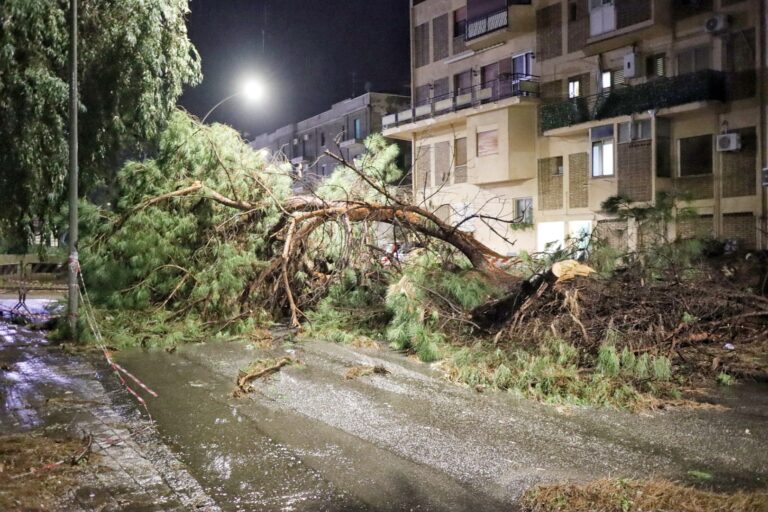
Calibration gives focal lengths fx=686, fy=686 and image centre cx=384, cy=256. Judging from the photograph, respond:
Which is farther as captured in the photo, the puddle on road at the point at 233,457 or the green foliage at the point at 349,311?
the green foliage at the point at 349,311

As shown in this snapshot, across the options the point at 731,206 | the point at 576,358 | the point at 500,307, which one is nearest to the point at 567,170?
the point at 731,206

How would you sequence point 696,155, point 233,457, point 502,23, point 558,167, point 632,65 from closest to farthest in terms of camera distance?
point 233,457 → point 696,155 → point 632,65 → point 558,167 → point 502,23

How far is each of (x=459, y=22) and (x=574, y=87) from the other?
826 centimetres

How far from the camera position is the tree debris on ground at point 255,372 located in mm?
8508

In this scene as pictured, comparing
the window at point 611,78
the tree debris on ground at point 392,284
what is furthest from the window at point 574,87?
the tree debris on ground at point 392,284

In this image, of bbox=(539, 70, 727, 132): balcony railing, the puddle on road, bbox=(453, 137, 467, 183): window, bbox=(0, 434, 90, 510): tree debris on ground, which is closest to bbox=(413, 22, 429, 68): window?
bbox=(453, 137, 467, 183): window

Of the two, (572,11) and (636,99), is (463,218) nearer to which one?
(636,99)

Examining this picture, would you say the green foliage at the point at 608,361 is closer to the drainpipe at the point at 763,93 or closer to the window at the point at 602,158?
the drainpipe at the point at 763,93

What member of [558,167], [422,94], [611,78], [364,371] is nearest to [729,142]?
[611,78]

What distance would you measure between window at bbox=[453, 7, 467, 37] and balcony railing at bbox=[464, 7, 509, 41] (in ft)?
5.33

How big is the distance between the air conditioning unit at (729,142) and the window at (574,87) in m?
6.63

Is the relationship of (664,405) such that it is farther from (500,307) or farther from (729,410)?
(500,307)

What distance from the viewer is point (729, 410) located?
7.57 m

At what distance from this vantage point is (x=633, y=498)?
4828mm
